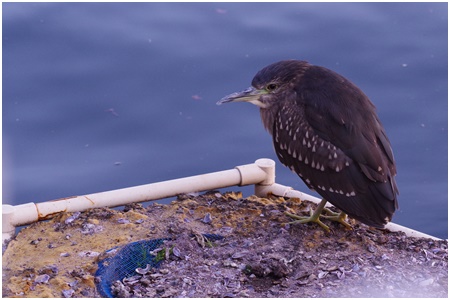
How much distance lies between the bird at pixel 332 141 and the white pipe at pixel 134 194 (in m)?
0.49

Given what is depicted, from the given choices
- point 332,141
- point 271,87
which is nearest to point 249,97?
point 271,87

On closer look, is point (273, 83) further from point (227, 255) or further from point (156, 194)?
point (227, 255)

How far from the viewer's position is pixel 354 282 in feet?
16.6

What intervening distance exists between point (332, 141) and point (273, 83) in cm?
56

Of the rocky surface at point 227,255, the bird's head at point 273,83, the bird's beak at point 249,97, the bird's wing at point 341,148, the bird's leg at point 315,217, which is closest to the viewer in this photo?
the rocky surface at point 227,255

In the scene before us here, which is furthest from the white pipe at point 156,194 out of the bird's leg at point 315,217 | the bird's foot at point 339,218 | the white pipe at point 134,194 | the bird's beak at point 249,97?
the bird's beak at point 249,97

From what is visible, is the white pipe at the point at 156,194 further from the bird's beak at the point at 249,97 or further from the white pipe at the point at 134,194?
the bird's beak at the point at 249,97

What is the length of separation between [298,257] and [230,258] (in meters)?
0.34

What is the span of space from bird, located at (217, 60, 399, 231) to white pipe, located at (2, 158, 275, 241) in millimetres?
488

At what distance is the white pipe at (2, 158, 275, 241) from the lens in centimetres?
576

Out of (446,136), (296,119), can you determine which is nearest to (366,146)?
(296,119)

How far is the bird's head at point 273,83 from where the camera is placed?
585 cm

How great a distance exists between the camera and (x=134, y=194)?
6000mm

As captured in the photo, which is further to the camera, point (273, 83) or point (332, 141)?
point (273, 83)
